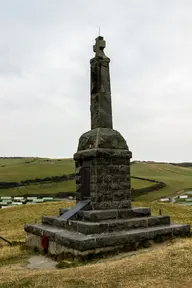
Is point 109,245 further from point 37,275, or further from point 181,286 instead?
point 181,286

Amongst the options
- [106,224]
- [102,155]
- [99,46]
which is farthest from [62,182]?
[106,224]

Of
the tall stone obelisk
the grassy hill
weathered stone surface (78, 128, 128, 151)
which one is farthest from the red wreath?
the grassy hill

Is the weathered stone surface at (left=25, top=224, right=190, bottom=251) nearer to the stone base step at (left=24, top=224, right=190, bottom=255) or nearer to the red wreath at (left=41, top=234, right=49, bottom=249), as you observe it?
the stone base step at (left=24, top=224, right=190, bottom=255)

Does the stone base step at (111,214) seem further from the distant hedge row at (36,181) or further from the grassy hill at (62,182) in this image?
the distant hedge row at (36,181)

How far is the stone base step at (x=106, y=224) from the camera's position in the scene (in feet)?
38.0

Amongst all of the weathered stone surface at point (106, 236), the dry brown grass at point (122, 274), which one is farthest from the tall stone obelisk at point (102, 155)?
the dry brown grass at point (122, 274)

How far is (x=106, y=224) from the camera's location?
11.9 meters

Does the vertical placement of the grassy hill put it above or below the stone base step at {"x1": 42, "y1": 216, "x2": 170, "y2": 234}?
above

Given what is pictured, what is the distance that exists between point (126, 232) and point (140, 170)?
78.3 meters

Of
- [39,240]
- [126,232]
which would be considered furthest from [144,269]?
[39,240]

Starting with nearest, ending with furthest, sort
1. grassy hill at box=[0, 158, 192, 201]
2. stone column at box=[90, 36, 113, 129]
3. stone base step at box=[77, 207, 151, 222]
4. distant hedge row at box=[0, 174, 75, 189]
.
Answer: stone base step at box=[77, 207, 151, 222] < stone column at box=[90, 36, 113, 129] < grassy hill at box=[0, 158, 192, 201] < distant hedge row at box=[0, 174, 75, 189]

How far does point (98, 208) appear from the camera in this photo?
42.3ft

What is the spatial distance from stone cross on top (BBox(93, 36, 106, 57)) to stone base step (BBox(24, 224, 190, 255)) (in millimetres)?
7432

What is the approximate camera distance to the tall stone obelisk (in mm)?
13109
